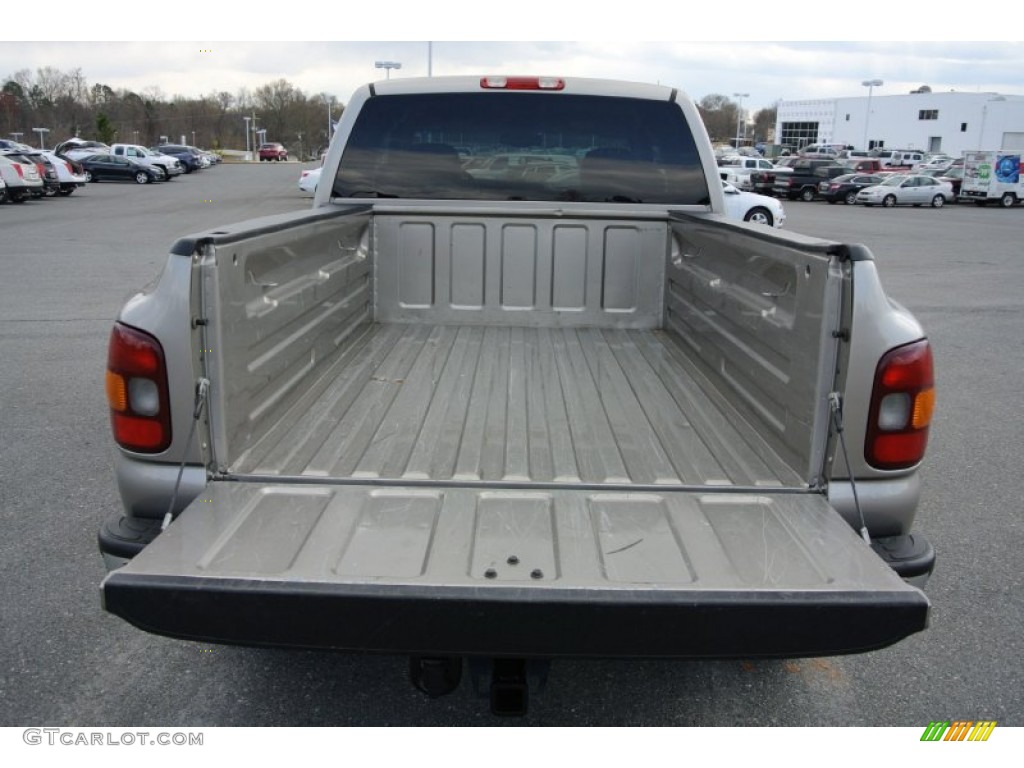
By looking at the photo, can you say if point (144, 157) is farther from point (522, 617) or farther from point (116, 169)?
point (522, 617)

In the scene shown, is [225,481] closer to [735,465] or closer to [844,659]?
[735,465]

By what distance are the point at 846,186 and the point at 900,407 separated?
39670mm

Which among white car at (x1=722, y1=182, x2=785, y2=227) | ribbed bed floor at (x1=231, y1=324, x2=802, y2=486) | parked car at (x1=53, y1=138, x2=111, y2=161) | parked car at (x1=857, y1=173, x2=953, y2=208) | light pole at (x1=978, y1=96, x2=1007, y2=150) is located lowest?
ribbed bed floor at (x1=231, y1=324, x2=802, y2=486)

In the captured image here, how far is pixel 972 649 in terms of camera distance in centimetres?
352

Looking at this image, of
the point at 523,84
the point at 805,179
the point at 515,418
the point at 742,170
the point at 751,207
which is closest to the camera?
the point at 515,418

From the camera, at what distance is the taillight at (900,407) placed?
2.62m

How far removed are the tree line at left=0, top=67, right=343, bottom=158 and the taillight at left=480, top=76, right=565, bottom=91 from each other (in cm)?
8275

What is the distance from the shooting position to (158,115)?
103 m

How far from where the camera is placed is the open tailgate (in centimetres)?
211

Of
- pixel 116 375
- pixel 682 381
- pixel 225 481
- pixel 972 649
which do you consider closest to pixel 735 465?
pixel 682 381

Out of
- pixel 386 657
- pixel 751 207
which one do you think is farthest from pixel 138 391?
pixel 751 207

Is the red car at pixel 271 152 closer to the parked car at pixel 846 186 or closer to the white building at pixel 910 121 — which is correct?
the parked car at pixel 846 186
